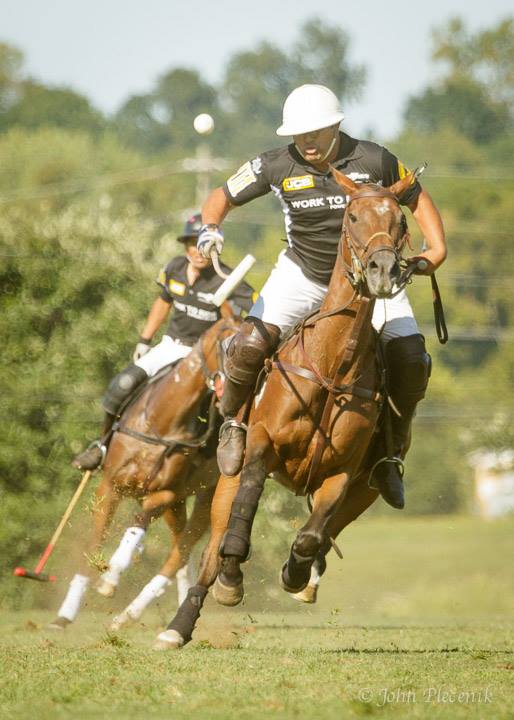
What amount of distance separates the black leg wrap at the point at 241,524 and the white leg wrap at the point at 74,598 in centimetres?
401

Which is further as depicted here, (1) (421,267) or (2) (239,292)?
(2) (239,292)

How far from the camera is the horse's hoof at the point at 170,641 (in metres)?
8.70

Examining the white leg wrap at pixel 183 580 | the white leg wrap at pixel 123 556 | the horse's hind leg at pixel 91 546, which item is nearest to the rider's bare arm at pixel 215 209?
the white leg wrap at pixel 123 556

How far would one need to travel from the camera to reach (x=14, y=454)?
19.0 m

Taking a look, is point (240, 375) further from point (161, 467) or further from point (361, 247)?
point (161, 467)

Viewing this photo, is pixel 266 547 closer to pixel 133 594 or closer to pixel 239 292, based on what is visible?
pixel 133 594

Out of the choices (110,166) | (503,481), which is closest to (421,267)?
(503,481)

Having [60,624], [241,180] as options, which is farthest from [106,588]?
[241,180]

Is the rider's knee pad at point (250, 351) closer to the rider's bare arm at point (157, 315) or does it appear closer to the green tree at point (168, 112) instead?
the rider's bare arm at point (157, 315)

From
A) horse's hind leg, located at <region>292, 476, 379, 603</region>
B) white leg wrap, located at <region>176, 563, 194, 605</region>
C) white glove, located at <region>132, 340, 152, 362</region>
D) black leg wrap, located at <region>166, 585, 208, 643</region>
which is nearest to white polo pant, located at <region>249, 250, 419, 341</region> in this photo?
horse's hind leg, located at <region>292, 476, 379, 603</region>

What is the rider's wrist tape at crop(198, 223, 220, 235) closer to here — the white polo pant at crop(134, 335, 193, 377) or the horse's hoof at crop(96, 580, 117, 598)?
the white polo pant at crop(134, 335, 193, 377)

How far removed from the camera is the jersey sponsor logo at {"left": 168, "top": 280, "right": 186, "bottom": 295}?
1294 centimetres

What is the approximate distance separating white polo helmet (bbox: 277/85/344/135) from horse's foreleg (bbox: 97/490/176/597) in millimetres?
4619

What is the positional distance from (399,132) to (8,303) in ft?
155
